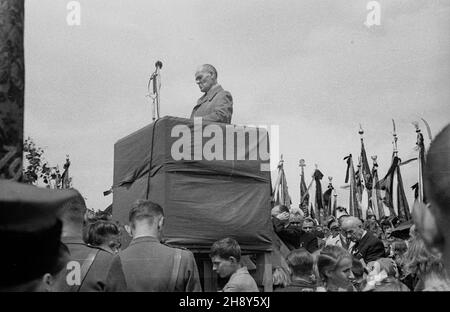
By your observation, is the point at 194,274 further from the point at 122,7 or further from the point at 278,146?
the point at 122,7

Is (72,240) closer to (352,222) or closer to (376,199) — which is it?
(376,199)

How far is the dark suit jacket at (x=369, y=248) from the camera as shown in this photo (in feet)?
11.7

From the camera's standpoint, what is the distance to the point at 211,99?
2803 millimetres

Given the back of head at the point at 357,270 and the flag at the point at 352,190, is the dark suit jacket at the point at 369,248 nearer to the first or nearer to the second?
the flag at the point at 352,190

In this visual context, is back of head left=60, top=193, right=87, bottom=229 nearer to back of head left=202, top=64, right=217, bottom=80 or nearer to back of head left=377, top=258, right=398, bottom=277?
back of head left=202, top=64, right=217, bottom=80

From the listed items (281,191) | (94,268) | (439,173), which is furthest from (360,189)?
(439,173)

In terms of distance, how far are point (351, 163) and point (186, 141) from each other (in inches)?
28.6

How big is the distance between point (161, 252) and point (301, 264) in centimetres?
59

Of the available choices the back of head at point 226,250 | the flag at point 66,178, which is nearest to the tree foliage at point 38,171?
the flag at point 66,178

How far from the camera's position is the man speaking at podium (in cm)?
263

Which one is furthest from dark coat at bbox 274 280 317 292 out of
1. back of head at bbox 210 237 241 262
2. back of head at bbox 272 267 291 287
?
back of head at bbox 210 237 241 262

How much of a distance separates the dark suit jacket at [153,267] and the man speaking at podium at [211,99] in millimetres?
696

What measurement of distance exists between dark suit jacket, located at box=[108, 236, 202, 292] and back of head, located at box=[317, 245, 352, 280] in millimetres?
519

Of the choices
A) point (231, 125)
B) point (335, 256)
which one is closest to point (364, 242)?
point (335, 256)
